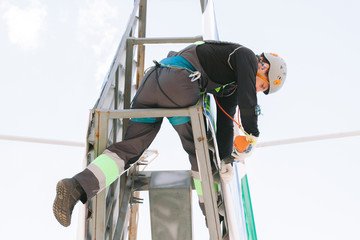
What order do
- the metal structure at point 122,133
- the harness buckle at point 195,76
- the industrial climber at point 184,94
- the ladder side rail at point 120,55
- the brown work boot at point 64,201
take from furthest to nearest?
the ladder side rail at point 120,55, the harness buckle at point 195,76, the metal structure at point 122,133, the industrial climber at point 184,94, the brown work boot at point 64,201

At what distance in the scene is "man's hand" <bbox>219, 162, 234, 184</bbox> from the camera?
265 centimetres

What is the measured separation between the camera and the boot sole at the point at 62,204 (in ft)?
6.73

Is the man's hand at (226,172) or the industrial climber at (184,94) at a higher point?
the industrial climber at (184,94)

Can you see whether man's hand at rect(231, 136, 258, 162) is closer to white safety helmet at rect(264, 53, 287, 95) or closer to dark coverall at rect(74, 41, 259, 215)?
dark coverall at rect(74, 41, 259, 215)

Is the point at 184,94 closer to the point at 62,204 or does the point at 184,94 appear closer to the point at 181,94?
the point at 181,94

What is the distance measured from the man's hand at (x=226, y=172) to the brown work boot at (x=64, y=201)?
995 millimetres

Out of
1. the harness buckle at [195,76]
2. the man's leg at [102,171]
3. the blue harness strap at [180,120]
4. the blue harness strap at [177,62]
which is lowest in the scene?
the man's leg at [102,171]

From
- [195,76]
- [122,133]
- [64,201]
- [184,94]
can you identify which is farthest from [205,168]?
[122,133]

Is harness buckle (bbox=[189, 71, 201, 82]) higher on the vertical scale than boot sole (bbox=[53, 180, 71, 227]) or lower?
higher

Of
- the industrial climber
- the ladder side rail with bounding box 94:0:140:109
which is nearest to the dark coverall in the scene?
the industrial climber

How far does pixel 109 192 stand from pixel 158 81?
0.94m

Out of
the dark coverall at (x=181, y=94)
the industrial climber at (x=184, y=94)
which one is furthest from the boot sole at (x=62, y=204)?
the dark coverall at (x=181, y=94)

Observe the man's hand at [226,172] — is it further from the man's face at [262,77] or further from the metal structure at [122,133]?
the man's face at [262,77]

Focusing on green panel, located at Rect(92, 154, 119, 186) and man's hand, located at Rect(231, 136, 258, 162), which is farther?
man's hand, located at Rect(231, 136, 258, 162)
